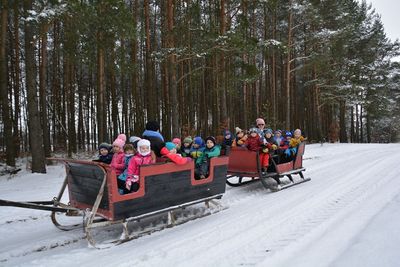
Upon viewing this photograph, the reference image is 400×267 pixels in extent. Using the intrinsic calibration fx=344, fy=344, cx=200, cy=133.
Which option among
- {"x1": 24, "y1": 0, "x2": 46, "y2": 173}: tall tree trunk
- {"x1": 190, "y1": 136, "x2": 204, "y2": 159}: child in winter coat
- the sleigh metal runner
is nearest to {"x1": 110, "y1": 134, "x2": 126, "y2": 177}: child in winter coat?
the sleigh metal runner

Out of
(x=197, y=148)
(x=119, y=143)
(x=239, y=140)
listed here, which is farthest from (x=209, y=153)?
(x=239, y=140)

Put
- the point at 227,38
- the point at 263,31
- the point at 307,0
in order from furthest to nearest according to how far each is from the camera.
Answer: the point at 263,31 → the point at 307,0 → the point at 227,38

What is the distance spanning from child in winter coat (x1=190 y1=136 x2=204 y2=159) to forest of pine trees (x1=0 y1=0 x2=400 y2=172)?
13.3 ft

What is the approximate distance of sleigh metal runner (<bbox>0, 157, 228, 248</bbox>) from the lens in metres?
4.27

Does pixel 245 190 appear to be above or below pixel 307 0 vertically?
below

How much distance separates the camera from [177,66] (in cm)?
1916

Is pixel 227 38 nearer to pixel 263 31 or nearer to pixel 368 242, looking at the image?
pixel 368 242

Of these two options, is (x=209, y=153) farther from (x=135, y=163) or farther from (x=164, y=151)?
(x=135, y=163)

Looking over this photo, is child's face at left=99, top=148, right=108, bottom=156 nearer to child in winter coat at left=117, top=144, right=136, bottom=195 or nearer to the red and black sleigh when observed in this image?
child in winter coat at left=117, top=144, right=136, bottom=195

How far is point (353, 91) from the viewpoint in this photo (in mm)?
24922

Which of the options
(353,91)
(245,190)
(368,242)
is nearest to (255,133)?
(245,190)

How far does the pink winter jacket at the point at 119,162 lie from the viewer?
5035 mm

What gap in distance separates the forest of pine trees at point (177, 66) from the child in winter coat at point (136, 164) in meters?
4.85

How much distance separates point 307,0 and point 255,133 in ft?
50.6
